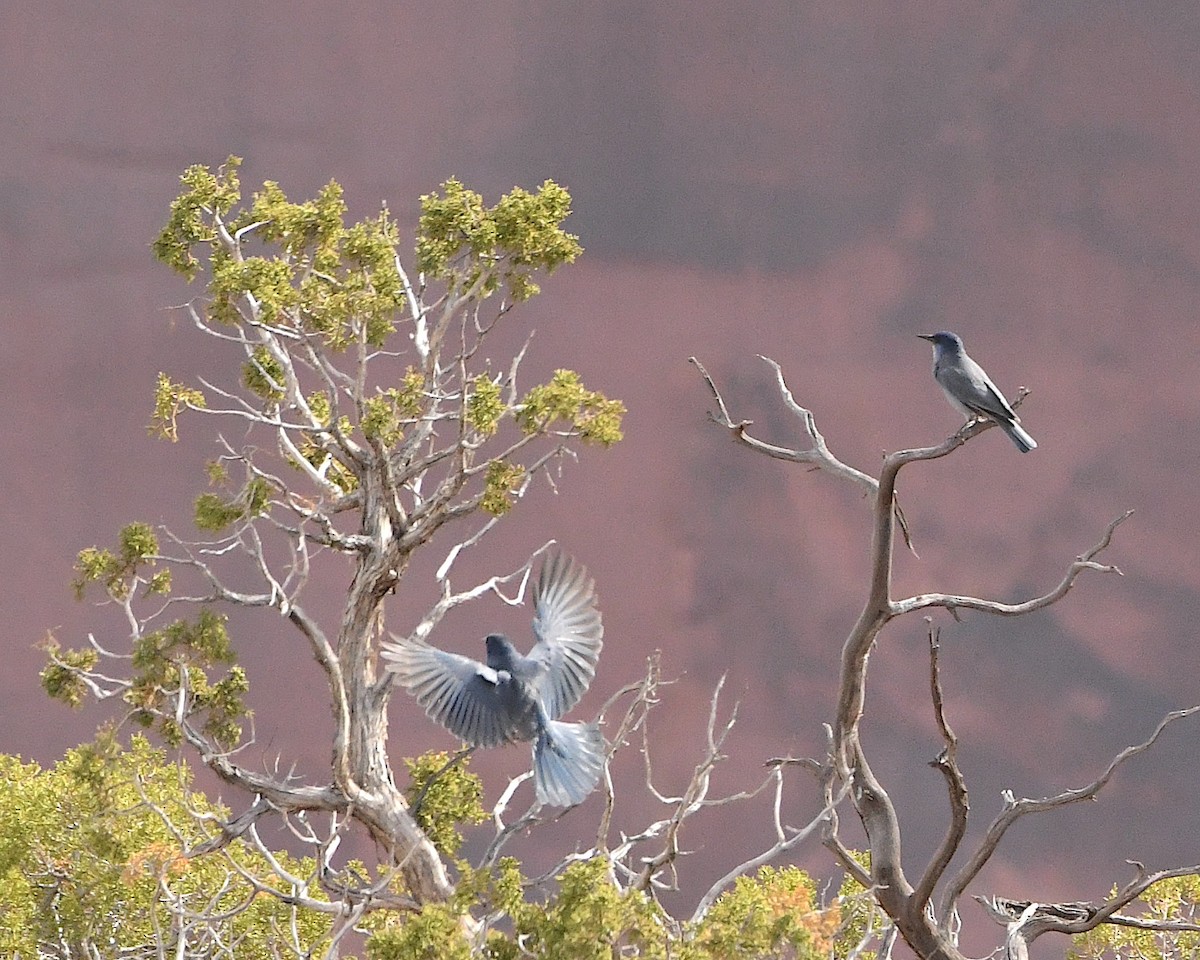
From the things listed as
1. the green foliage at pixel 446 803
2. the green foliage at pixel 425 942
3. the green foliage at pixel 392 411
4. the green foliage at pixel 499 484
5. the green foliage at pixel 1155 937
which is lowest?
the green foliage at pixel 1155 937

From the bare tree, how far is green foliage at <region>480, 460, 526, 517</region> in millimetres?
952

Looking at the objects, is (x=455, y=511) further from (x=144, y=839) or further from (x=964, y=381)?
(x=144, y=839)

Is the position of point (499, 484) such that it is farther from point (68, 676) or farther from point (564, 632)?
point (68, 676)

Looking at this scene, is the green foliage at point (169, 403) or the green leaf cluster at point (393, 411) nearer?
A: the green leaf cluster at point (393, 411)

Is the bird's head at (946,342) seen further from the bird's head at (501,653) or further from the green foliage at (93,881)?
the green foliage at (93,881)

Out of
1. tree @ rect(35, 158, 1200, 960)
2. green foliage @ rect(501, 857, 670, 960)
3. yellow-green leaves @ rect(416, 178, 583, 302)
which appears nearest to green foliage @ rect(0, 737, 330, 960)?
tree @ rect(35, 158, 1200, 960)

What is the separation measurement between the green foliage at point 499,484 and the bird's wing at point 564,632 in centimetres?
33

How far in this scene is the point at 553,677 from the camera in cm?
707

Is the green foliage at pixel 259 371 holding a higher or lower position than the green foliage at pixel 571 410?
lower

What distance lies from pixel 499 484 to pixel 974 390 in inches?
77.6

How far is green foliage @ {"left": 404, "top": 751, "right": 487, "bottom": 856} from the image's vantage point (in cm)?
770

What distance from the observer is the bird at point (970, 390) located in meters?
6.49

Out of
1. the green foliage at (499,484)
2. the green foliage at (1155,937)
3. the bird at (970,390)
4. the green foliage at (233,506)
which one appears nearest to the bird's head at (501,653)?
the green foliage at (499,484)

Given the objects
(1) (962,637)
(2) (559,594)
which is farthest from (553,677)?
(1) (962,637)
